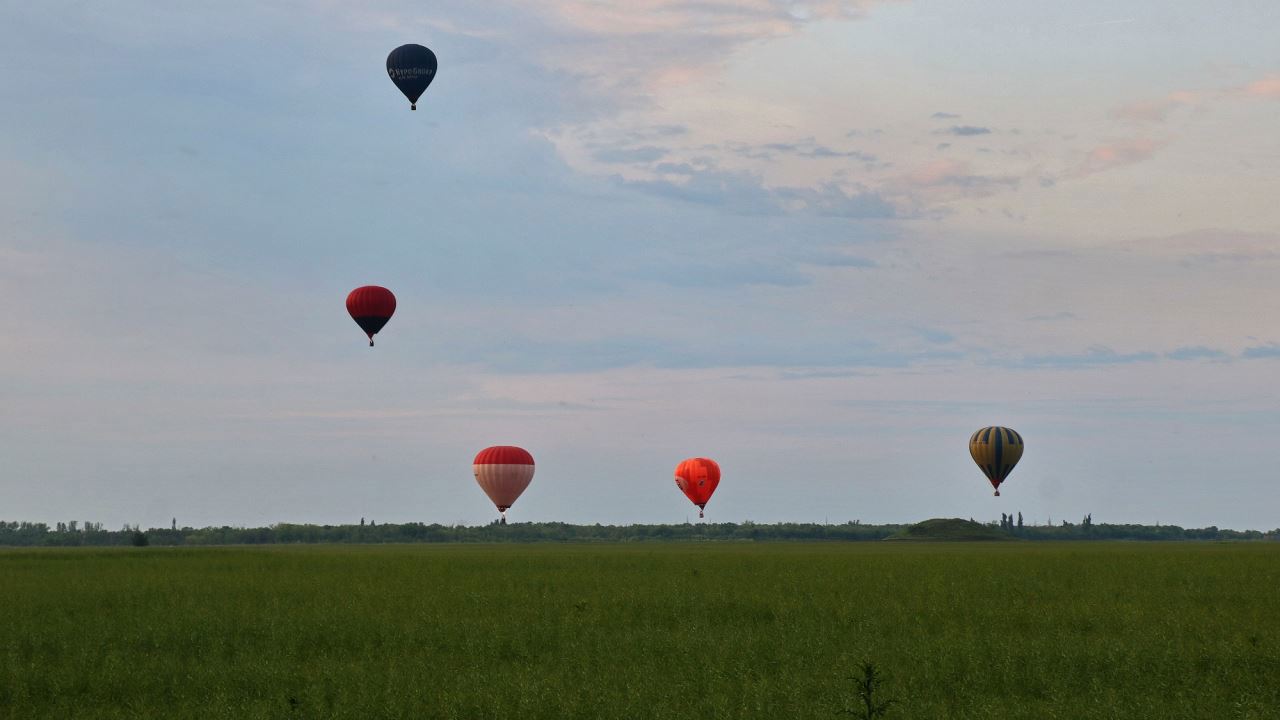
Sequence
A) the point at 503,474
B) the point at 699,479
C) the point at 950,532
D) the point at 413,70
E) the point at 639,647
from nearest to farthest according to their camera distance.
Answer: the point at 639,647, the point at 413,70, the point at 503,474, the point at 699,479, the point at 950,532

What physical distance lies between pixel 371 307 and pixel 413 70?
15732mm

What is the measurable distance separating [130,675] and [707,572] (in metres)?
36.3

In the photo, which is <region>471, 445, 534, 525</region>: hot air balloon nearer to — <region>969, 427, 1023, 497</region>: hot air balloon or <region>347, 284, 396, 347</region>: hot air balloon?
<region>347, 284, 396, 347</region>: hot air balloon

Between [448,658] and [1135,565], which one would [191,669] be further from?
[1135,565]

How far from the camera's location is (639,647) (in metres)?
28.3

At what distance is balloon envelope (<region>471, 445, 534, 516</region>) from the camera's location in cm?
10694

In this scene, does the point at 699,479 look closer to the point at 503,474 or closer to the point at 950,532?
the point at 503,474

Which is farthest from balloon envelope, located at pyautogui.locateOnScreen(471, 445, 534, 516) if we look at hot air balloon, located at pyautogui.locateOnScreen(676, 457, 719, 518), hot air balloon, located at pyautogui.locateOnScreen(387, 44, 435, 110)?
hot air balloon, located at pyautogui.locateOnScreen(387, 44, 435, 110)

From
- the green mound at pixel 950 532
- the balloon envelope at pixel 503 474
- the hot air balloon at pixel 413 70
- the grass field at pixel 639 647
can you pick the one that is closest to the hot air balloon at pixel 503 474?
the balloon envelope at pixel 503 474

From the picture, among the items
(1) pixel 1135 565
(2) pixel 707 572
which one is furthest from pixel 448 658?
(1) pixel 1135 565

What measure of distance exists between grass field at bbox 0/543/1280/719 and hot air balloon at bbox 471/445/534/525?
5697cm

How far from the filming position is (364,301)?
7994 centimetres

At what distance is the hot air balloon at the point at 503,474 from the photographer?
351ft

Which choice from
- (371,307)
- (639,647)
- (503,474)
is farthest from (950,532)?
(639,647)
